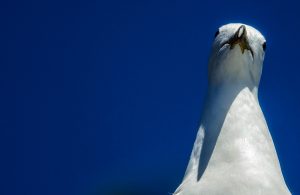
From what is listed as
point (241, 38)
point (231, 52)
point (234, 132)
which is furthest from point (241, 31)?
point (234, 132)

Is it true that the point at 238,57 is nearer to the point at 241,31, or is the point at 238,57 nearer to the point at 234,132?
the point at 241,31

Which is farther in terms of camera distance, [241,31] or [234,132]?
[241,31]

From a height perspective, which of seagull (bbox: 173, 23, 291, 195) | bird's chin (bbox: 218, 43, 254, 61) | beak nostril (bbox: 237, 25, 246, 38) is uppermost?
beak nostril (bbox: 237, 25, 246, 38)

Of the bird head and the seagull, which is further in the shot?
the bird head

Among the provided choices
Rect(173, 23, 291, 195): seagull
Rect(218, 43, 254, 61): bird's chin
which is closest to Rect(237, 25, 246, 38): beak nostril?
Rect(173, 23, 291, 195): seagull

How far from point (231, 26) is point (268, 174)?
204 cm

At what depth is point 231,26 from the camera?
579cm

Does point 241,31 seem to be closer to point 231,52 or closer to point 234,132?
point 231,52

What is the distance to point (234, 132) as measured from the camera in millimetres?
4734

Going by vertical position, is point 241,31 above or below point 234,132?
above

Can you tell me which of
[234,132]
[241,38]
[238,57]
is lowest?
[234,132]

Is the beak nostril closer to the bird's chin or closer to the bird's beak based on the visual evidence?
the bird's beak

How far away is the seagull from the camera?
170 inches

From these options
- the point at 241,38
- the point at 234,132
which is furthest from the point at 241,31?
the point at 234,132
